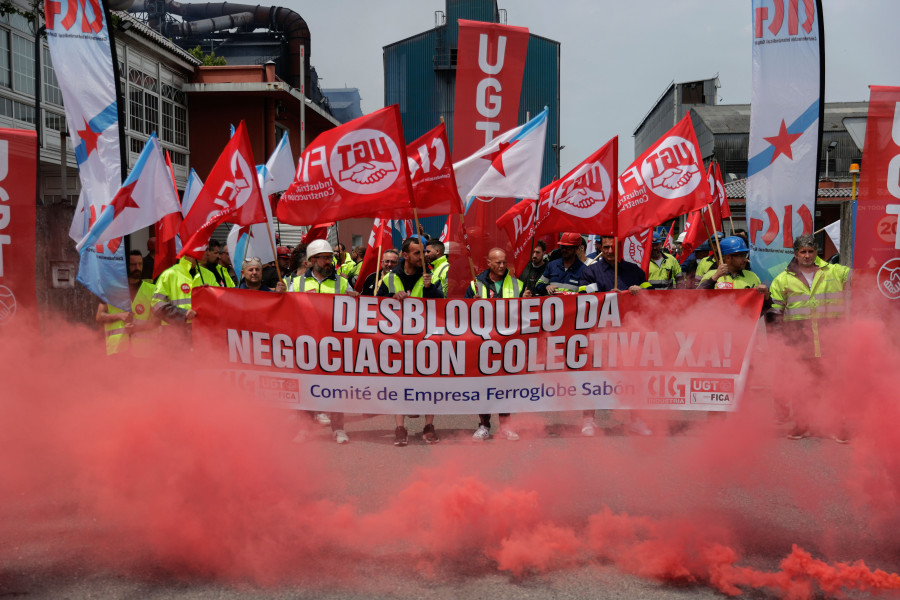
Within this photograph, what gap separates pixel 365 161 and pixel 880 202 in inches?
152

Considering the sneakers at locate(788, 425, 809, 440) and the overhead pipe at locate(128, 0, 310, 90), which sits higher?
the overhead pipe at locate(128, 0, 310, 90)

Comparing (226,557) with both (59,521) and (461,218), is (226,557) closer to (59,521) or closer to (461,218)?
(59,521)

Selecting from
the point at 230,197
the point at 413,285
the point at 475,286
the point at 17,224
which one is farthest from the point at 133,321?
the point at 475,286

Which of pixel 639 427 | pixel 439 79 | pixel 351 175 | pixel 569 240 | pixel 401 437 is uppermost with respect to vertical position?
pixel 439 79

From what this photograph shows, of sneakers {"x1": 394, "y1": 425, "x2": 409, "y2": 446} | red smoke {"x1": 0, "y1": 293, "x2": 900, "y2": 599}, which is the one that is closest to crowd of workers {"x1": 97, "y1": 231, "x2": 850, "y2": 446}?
sneakers {"x1": 394, "y1": 425, "x2": 409, "y2": 446}

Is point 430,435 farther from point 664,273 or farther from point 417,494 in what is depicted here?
point 664,273

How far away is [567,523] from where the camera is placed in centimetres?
459

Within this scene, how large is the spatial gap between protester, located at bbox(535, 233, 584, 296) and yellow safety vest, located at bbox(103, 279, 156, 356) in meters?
3.93

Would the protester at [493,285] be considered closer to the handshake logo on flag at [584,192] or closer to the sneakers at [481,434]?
the sneakers at [481,434]

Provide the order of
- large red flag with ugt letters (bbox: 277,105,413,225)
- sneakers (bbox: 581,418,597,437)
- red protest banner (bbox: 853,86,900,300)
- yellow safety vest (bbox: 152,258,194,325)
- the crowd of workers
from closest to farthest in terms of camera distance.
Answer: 1. red protest banner (bbox: 853,86,900,300)
2. large red flag with ugt letters (bbox: 277,105,413,225)
3. the crowd of workers
4. sneakers (bbox: 581,418,597,437)
5. yellow safety vest (bbox: 152,258,194,325)

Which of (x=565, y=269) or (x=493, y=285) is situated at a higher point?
(x=565, y=269)

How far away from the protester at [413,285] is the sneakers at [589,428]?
1.33 metres

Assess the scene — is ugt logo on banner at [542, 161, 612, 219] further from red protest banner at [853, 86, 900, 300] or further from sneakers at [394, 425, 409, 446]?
sneakers at [394, 425, 409, 446]

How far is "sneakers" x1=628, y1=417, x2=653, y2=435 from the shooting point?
5711 mm
